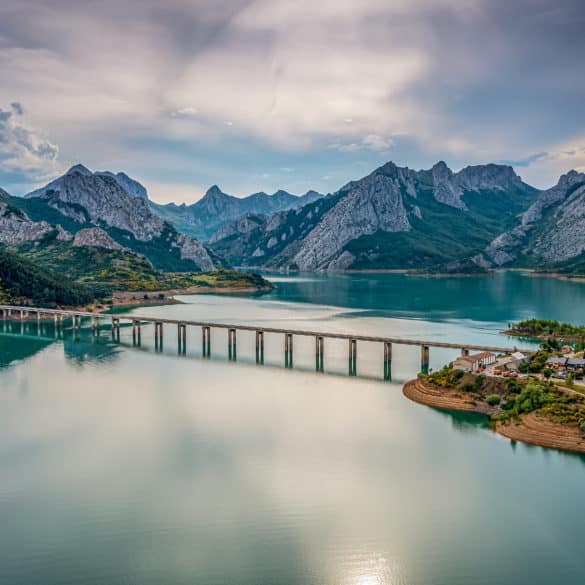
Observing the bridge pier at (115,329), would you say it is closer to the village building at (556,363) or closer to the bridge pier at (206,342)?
the bridge pier at (206,342)

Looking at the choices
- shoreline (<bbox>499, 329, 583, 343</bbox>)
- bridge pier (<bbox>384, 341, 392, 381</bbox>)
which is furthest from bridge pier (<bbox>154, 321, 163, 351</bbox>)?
shoreline (<bbox>499, 329, 583, 343</bbox>)

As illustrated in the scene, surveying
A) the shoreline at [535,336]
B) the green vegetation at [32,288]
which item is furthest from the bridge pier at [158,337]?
the shoreline at [535,336]

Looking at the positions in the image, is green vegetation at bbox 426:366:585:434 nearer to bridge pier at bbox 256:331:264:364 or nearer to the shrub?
the shrub

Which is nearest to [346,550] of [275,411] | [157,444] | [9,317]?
[157,444]

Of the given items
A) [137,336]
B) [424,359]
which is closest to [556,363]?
[424,359]

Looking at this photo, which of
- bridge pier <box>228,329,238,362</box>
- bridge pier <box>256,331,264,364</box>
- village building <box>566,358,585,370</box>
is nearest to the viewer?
village building <box>566,358,585,370</box>

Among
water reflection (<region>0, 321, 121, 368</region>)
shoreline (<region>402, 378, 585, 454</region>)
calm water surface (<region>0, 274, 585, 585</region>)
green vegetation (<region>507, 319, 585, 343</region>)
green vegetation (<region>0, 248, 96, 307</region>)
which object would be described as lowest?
water reflection (<region>0, 321, 121, 368</region>)

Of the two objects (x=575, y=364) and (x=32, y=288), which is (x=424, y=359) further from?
(x=32, y=288)

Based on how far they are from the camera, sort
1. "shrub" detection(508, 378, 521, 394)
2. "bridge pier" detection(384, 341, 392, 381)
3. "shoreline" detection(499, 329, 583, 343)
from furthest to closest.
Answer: "shoreline" detection(499, 329, 583, 343), "bridge pier" detection(384, 341, 392, 381), "shrub" detection(508, 378, 521, 394)
